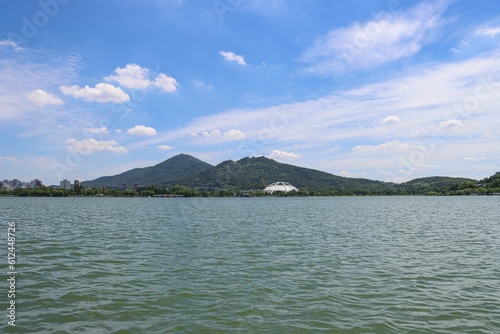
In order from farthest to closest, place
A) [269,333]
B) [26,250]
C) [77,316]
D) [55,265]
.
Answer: [26,250]
[55,265]
[77,316]
[269,333]

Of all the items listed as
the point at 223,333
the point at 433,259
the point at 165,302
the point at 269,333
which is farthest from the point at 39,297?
the point at 433,259

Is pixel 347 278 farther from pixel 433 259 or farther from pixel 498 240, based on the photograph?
pixel 498 240

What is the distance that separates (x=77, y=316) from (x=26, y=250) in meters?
17.2

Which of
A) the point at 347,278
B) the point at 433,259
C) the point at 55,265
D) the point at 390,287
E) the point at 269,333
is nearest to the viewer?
the point at 269,333

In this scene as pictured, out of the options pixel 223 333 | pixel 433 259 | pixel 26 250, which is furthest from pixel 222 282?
pixel 26 250

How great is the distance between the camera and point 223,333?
1145 cm

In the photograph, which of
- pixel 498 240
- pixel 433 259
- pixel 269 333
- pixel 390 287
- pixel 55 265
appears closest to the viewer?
pixel 269 333

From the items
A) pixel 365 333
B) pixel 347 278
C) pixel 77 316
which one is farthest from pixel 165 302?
pixel 347 278

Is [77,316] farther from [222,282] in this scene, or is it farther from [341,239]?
[341,239]

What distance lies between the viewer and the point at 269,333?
37.1 ft

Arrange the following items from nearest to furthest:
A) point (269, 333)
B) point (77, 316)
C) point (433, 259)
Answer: point (269, 333) → point (77, 316) → point (433, 259)

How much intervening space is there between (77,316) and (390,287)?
13.7 meters

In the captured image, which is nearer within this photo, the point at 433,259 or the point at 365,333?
the point at 365,333

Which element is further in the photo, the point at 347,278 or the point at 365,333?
the point at 347,278
